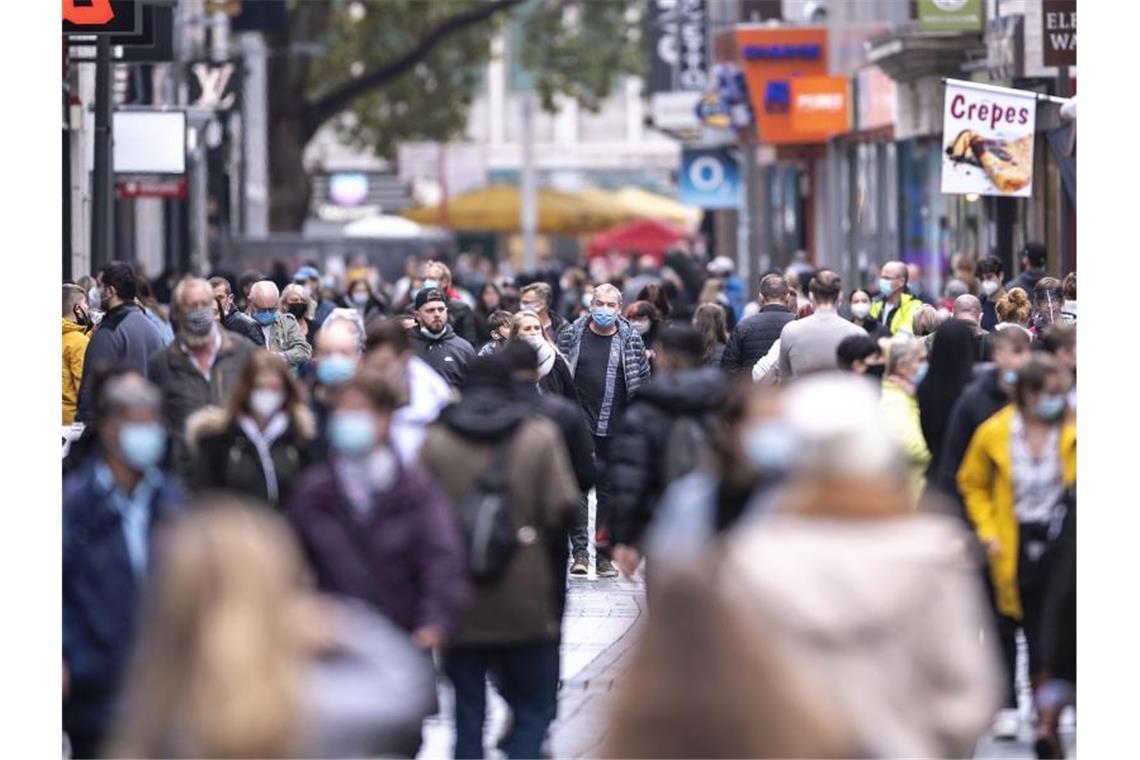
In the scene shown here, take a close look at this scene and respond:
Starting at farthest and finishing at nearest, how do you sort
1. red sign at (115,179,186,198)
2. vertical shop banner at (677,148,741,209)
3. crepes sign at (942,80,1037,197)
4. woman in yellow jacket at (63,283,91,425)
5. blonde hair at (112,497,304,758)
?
vertical shop banner at (677,148,741,209)
red sign at (115,179,186,198)
crepes sign at (942,80,1037,197)
woman in yellow jacket at (63,283,91,425)
blonde hair at (112,497,304,758)

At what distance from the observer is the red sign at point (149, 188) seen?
98.2ft

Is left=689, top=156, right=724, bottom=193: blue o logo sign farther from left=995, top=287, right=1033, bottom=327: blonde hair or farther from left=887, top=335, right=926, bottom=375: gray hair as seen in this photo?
left=887, top=335, right=926, bottom=375: gray hair

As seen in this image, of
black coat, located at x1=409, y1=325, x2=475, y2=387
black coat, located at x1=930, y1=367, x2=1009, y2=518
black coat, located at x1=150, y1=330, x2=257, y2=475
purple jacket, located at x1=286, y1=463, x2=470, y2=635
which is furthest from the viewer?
black coat, located at x1=409, y1=325, x2=475, y2=387

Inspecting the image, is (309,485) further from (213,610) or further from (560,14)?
(560,14)

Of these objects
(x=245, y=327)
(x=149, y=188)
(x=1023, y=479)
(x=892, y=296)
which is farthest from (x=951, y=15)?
(x=1023, y=479)

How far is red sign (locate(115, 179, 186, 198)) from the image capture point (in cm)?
2992

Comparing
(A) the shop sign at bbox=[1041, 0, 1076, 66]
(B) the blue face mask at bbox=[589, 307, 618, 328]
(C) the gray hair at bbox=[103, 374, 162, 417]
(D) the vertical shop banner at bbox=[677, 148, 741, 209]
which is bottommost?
(C) the gray hair at bbox=[103, 374, 162, 417]

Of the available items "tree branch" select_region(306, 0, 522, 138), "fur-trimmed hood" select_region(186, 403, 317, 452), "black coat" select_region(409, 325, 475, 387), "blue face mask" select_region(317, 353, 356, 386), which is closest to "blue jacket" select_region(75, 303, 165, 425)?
"black coat" select_region(409, 325, 475, 387)

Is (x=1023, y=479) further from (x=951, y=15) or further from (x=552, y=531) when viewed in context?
(x=951, y=15)

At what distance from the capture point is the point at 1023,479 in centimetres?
1098

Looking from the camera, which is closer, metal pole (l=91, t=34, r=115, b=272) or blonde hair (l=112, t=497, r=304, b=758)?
blonde hair (l=112, t=497, r=304, b=758)

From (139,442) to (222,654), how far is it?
2951mm

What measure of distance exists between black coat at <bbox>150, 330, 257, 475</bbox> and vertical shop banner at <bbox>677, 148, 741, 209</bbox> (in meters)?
32.2

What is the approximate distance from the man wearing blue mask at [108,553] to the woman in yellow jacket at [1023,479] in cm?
308
